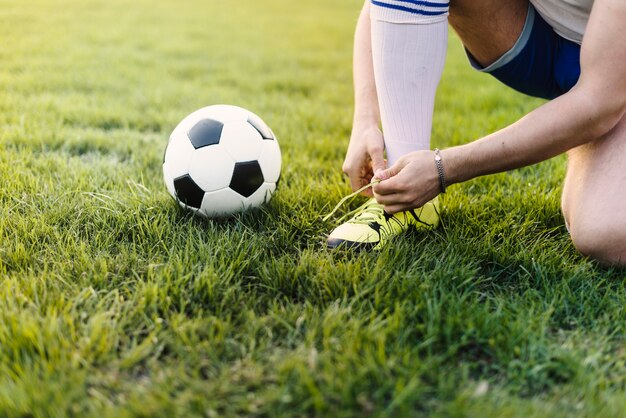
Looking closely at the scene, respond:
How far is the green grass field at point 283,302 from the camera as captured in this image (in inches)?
49.0

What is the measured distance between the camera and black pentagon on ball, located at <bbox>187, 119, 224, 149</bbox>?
2.04 m

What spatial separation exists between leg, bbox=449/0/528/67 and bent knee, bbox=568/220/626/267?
0.68 meters

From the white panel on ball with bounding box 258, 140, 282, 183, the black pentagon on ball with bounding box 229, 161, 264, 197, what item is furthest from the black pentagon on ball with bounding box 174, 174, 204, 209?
the white panel on ball with bounding box 258, 140, 282, 183

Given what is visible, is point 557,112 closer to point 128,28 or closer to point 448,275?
point 448,275

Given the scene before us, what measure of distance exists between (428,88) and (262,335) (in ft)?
3.26

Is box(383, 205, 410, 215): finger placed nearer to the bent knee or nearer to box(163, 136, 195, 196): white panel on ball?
the bent knee

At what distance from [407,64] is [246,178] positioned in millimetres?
650

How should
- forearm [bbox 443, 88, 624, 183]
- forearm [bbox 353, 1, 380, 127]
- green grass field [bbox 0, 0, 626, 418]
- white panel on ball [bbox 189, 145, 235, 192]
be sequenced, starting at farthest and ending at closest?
1. forearm [bbox 353, 1, 380, 127]
2. white panel on ball [bbox 189, 145, 235, 192]
3. forearm [bbox 443, 88, 624, 183]
4. green grass field [bbox 0, 0, 626, 418]

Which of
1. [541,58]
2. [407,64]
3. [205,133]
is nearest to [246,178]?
[205,133]

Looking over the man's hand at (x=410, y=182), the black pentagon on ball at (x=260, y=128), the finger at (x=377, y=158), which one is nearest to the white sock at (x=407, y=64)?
the finger at (x=377, y=158)

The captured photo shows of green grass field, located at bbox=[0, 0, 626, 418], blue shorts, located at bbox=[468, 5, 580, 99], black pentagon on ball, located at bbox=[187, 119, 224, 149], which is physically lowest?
green grass field, located at bbox=[0, 0, 626, 418]

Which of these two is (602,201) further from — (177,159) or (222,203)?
(177,159)

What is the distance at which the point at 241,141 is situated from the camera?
2059 millimetres

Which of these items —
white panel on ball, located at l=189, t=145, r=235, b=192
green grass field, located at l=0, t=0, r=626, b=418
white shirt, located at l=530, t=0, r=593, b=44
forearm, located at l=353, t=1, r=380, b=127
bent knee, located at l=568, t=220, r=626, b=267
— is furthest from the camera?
forearm, located at l=353, t=1, r=380, b=127
